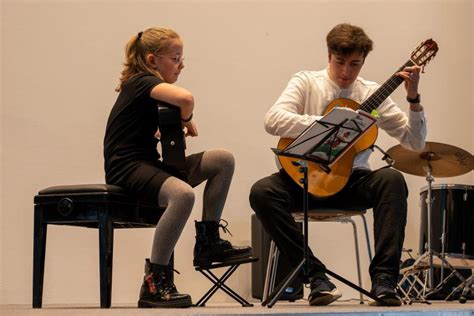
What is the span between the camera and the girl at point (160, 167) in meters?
3.12

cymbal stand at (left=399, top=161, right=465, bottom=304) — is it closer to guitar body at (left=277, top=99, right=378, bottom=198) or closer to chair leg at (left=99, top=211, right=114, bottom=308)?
guitar body at (left=277, top=99, right=378, bottom=198)

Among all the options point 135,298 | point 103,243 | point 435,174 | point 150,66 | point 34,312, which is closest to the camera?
point 34,312

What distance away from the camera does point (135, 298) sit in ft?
16.0

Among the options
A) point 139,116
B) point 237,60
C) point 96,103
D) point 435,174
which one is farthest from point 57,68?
point 435,174

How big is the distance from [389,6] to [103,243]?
9.55 feet

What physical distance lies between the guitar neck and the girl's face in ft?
2.62

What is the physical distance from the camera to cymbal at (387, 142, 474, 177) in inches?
167

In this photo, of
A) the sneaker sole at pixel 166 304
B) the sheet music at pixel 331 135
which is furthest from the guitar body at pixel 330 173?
the sneaker sole at pixel 166 304

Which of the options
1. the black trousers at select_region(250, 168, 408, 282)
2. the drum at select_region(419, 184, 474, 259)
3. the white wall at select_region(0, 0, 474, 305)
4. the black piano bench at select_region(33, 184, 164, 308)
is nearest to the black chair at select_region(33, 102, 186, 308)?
the black piano bench at select_region(33, 184, 164, 308)

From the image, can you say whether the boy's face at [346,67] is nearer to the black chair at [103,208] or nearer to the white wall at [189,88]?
the black chair at [103,208]

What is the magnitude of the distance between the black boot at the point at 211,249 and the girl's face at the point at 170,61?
2.15ft

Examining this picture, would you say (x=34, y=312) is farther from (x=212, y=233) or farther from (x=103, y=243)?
(x=212, y=233)

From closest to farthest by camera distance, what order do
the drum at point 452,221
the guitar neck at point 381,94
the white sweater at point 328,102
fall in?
the guitar neck at point 381,94
the white sweater at point 328,102
the drum at point 452,221

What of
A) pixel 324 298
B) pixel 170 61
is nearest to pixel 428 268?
pixel 324 298
